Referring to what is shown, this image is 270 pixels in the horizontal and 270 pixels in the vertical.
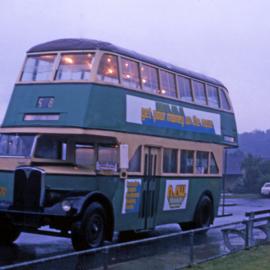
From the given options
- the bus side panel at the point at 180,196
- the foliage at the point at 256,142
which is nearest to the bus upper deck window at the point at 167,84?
the bus side panel at the point at 180,196

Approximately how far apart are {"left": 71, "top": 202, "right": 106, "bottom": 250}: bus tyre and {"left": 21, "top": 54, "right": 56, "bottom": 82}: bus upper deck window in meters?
3.05

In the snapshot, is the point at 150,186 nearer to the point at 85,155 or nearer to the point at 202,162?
the point at 85,155

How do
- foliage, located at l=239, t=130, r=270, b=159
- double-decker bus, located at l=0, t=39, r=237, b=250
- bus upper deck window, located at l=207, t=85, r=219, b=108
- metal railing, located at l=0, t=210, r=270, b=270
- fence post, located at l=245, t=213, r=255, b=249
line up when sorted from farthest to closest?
foliage, located at l=239, t=130, r=270, b=159
bus upper deck window, located at l=207, t=85, r=219, b=108
fence post, located at l=245, t=213, r=255, b=249
double-decker bus, located at l=0, t=39, r=237, b=250
metal railing, located at l=0, t=210, r=270, b=270

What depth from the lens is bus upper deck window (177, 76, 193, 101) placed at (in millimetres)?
17359

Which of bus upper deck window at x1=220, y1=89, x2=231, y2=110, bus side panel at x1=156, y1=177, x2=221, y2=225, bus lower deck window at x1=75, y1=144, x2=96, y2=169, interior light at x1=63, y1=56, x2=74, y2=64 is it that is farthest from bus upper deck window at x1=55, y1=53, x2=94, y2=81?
bus upper deck window at x1=220, y1=89, x2=231, y2=110

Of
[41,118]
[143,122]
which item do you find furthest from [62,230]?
[143,122]

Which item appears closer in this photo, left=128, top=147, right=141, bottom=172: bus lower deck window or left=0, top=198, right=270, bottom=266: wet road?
left=0, top=198, right=270, bottom=266: wet road

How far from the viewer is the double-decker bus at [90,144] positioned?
1302 centimetres

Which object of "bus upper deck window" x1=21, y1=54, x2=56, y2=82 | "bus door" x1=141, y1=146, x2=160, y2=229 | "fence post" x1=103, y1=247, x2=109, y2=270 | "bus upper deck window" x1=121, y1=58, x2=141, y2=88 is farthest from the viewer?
"bus door" x1=141, y1=146, x2=160, y2=229

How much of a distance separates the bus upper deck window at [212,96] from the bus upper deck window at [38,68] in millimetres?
5907

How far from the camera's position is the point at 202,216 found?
18.7 m

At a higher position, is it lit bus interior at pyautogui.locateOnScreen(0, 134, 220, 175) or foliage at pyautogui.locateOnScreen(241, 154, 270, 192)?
foliage at pyautogui.locateOnScreen(241, 154, 270, 192)

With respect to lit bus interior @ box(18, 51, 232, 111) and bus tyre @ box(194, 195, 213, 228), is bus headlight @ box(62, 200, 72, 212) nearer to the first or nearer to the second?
lit bus interior @ box(18, 51, 232, 111)

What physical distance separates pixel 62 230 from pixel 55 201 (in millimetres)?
597
